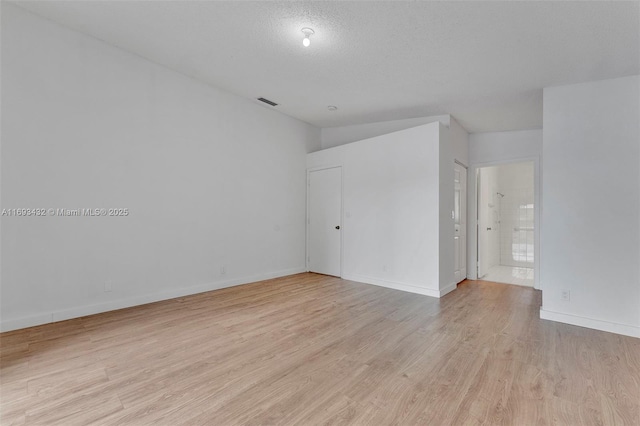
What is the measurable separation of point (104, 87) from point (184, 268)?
241 cm

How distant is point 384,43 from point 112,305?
13.7ft

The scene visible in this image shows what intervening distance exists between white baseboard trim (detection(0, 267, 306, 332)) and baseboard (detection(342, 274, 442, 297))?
1.67 meters

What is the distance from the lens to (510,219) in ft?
25.4

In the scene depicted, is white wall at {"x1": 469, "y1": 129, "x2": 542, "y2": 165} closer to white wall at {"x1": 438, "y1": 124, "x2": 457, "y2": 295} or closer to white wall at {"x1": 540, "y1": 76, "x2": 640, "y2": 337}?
white wall at {"x1": 438, "y1": 124, "x2": 457, "y2": 295}

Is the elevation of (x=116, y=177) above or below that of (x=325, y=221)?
above

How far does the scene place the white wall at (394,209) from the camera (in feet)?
14.3

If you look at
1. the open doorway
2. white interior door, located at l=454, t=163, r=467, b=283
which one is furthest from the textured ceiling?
the open doorway

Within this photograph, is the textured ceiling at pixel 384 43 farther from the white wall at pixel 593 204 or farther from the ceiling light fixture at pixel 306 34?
the white wall at pixel 593 204

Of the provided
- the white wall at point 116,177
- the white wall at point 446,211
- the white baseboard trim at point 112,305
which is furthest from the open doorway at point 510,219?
the white baseboard trim at point 112,305

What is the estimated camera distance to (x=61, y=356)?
238 centimetres


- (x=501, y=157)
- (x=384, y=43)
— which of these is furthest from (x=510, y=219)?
(x=384, y=43)

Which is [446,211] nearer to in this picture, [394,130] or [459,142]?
[459,142]

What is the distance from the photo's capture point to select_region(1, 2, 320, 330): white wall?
9.54ft

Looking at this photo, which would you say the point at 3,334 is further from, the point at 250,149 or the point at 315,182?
the point at 315,182
